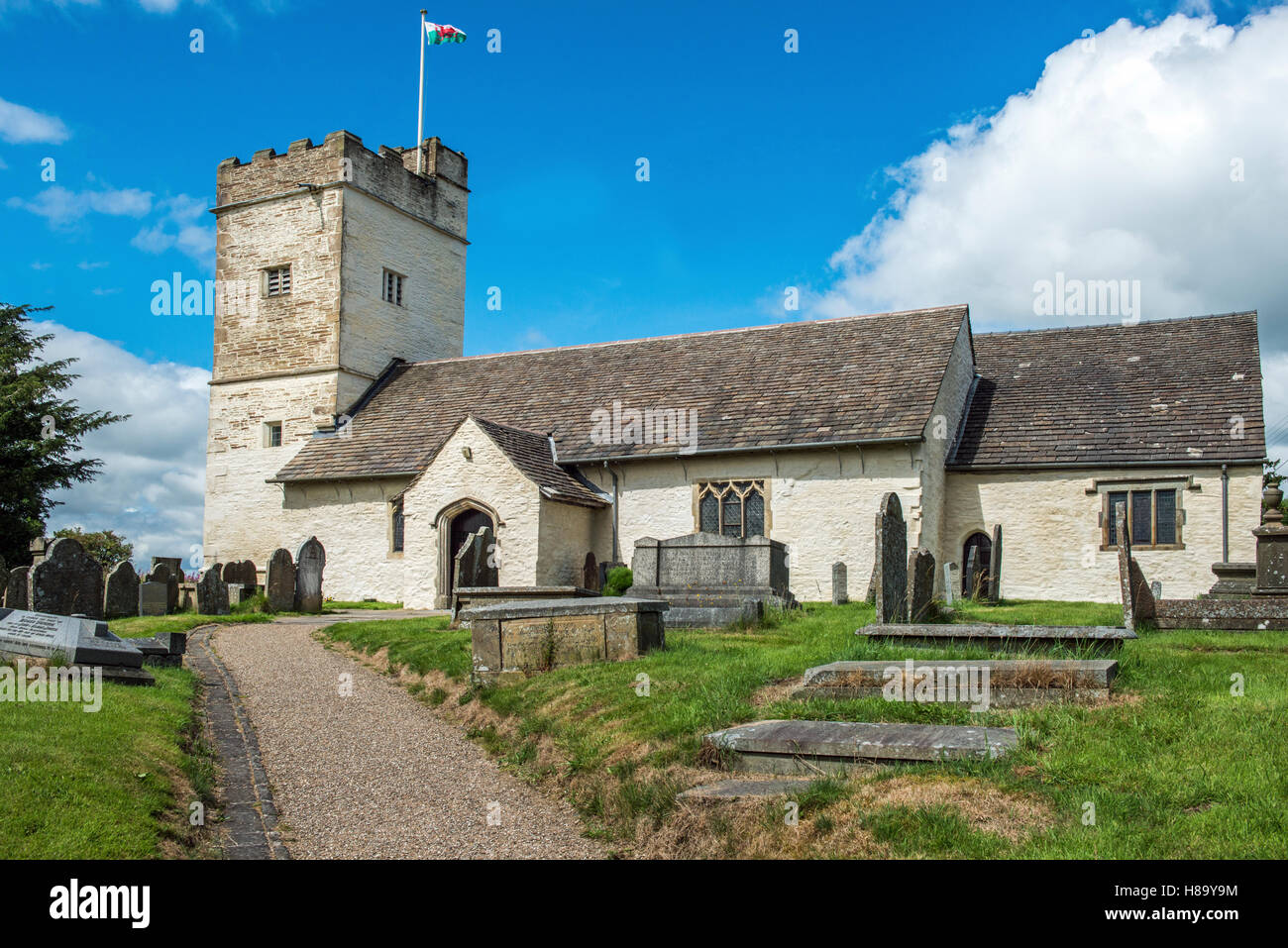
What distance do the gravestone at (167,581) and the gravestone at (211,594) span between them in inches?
24.8

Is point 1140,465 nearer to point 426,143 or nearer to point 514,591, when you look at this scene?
point 514,591

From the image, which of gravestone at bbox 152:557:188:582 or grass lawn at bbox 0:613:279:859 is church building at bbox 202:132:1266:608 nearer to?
gravestone at bbox 152:557:188:582

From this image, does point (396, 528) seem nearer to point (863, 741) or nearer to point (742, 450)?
point (742, 450)

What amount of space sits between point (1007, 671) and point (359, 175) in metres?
28.7

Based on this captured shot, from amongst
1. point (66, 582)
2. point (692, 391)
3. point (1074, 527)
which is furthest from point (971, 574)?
point (66, 582)

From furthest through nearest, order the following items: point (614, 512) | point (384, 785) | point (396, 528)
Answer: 1. point (396, 528)
2. point (614, 512)
3. point (384, 785)

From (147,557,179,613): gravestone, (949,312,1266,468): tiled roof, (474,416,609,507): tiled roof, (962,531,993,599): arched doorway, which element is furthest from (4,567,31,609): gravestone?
(949,312,1266,468): tiled roof

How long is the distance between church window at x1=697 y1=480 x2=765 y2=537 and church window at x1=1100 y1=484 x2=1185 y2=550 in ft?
24.4

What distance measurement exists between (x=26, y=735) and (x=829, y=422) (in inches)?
726

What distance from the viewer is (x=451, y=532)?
2503 centimetres

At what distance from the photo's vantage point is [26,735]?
7.48 meters

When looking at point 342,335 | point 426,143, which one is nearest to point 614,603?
point 342,335
